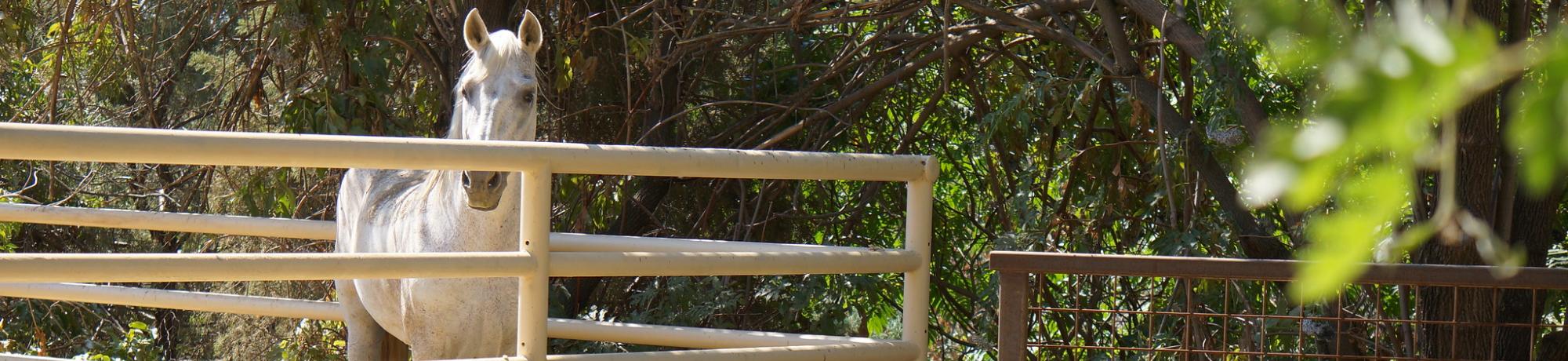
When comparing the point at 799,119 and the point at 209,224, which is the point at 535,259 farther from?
the point at 799,119

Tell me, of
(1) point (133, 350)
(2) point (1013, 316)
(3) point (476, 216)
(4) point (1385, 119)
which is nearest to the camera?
(4) point (1385, 119)

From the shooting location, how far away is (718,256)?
1.87 metres

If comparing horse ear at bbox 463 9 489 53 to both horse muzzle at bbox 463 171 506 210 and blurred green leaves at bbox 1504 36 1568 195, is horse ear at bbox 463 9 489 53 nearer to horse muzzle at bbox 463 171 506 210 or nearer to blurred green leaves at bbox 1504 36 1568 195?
horse muzzle at bbox 463 171 506 210

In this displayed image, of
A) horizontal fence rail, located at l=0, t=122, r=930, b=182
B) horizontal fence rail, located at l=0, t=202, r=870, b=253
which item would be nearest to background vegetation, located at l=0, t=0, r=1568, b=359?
horizontal fence rail, located at l=0, t=202, r=870, b=253

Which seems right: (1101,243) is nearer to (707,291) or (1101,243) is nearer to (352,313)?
(707,291)

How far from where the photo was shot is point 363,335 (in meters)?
3.88

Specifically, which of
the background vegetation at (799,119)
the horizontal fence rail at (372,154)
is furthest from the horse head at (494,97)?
the background vegetation at (799,119)

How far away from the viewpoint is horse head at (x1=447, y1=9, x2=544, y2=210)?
261 cm

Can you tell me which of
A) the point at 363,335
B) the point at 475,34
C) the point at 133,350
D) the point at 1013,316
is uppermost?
the point at 475,34

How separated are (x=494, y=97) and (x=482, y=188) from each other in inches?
13.6

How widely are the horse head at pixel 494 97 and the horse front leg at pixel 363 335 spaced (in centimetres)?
90

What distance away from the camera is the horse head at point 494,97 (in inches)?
103

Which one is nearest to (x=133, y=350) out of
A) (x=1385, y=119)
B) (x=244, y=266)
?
(x=244, y=266)

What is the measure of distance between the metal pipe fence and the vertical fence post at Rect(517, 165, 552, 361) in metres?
1.18
